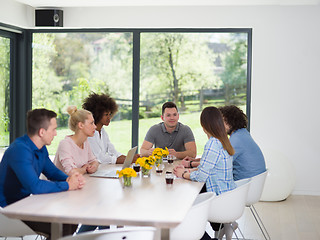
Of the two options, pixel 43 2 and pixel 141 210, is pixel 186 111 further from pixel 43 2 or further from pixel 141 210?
pixel 141 210

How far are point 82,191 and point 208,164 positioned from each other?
3.44ft

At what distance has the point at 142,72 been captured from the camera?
770 cm

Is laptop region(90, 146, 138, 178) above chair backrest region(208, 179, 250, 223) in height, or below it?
above

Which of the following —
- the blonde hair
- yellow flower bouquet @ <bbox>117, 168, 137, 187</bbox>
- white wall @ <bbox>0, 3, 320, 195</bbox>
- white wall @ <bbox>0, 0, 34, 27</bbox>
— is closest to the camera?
yellow flower bouquet @ <bbox>117, 168, 137, 187</bbox>

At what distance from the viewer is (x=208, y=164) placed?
3912mm

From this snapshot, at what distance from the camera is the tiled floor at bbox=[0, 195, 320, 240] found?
5222 mm

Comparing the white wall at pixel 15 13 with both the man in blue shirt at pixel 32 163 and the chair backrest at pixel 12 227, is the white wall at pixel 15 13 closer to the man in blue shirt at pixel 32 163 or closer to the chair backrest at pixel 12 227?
the man in blue shirt at pixel 32 163

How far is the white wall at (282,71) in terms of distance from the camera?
7.22 m

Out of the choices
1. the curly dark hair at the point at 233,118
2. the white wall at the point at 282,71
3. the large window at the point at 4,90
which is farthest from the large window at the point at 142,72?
the curly dark hair at the point at 233,118

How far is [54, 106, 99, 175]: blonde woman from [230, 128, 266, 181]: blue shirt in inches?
52.9

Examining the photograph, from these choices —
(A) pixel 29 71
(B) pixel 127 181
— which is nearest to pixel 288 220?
(B) pixel 127 181

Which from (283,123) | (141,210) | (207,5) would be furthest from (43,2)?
(141,210)

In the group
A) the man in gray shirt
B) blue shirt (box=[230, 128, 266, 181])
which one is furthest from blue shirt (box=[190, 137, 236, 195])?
the man in gray shirt

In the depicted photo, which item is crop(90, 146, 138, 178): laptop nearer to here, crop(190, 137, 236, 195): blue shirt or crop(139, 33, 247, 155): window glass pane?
crop(190, 137, 236, 195): blue shirt
